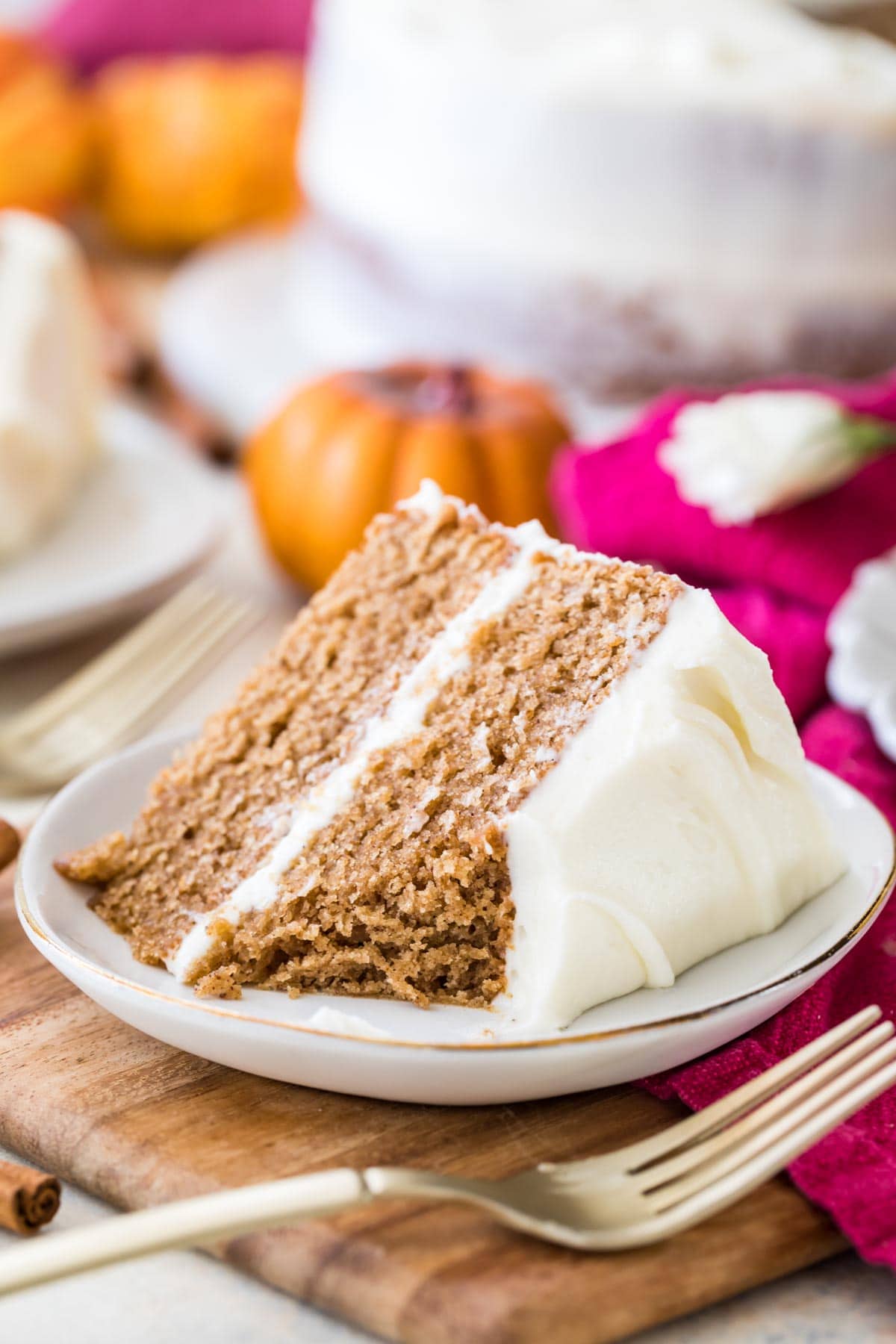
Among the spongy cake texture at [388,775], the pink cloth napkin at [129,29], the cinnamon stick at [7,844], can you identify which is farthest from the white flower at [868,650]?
the pink cloth napkin at [129,29]

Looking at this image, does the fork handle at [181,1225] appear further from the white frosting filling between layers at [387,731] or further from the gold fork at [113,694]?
the gold fork at [113,694]

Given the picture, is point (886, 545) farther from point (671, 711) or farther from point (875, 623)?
point (671, 711)

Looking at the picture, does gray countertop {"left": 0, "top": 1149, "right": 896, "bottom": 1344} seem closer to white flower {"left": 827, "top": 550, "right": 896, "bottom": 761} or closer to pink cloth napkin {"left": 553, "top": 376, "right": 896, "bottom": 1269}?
pink cloth napkin {"left": 553, "top": 376, "right": 896, "bottom": 1269}

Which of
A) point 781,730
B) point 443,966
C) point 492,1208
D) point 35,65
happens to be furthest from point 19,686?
point 35,65

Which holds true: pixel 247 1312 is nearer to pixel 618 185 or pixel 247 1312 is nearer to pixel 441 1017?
pixel 441 1017

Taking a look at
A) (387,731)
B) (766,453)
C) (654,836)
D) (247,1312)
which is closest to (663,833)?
(654,836)

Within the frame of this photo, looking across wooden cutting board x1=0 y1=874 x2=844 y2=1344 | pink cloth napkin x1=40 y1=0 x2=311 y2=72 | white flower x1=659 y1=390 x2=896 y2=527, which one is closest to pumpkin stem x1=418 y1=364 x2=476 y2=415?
white flower x1=659 y1=390 x2=896 y2=527
